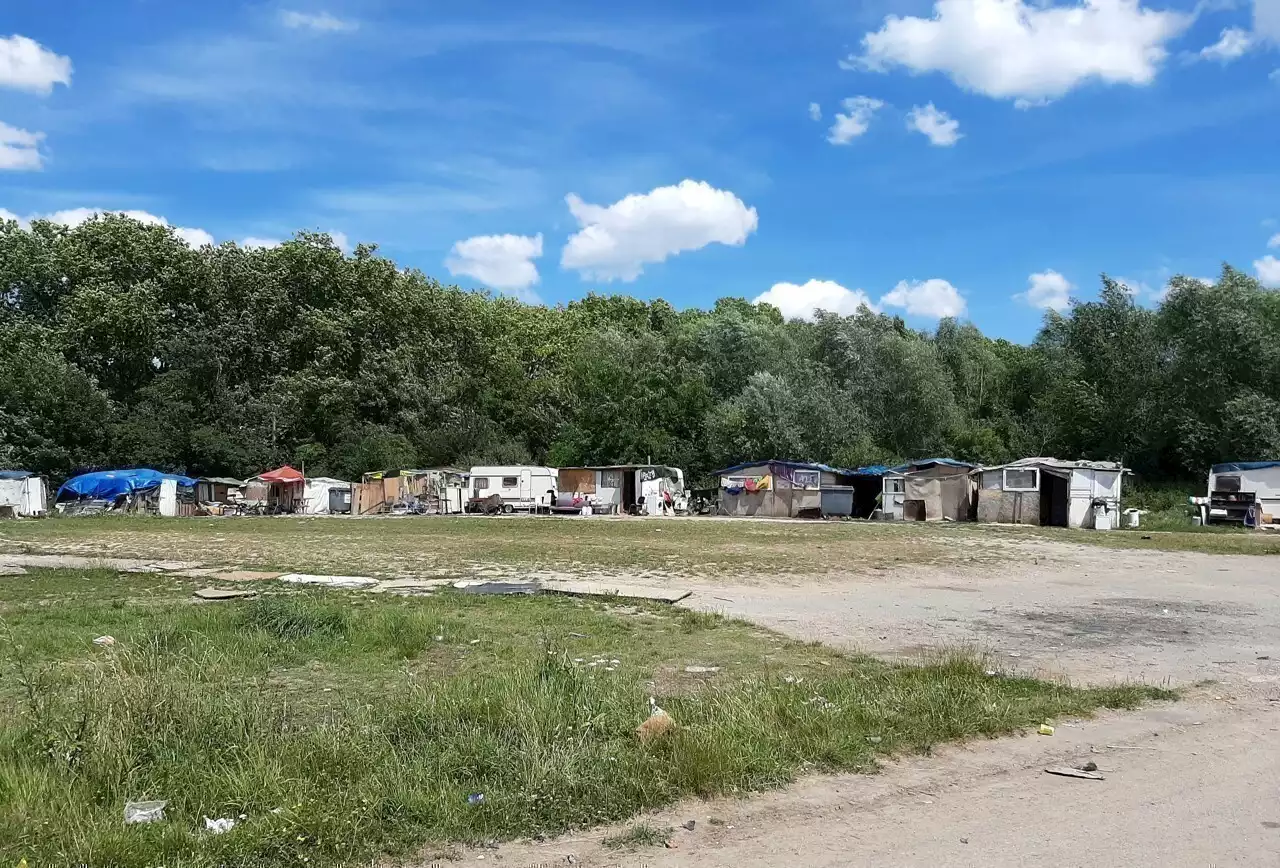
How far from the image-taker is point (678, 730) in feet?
20.7

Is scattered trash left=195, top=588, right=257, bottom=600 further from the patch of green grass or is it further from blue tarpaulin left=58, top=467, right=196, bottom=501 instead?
blue tarpaulin left=58, top=467, right=196, bottom=501

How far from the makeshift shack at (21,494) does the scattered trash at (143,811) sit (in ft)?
164

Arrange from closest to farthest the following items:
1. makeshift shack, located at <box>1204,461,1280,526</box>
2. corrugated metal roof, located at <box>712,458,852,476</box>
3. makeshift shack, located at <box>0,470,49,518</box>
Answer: makeshift shack, located at <box>1204,461,1280,526</box> → makeshift shack, located at <box>0,470,49,518</box> → corrugated metal roof, located at <box>712,458,852,476</box>

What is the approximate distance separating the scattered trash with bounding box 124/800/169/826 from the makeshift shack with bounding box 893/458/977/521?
40598 millimetres

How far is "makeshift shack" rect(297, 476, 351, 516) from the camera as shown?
182 feet

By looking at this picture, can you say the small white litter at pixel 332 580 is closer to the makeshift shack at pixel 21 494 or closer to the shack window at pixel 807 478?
the shack window at pixel 807 478

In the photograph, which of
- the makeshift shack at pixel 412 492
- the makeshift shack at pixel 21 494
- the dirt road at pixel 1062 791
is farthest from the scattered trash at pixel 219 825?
the makeshift shack at pixel 21 494

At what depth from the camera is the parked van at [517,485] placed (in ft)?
178

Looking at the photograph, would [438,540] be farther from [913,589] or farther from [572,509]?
[572,509]

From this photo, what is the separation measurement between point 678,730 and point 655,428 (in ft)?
178

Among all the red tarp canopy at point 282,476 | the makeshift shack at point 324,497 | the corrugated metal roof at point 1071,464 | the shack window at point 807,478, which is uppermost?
the corrugated metal roof at point 1071,464

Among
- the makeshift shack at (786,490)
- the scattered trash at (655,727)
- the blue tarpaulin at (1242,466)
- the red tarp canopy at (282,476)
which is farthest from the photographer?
the red tarp canopy at (282,476)

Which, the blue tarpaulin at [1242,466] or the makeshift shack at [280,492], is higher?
the blue tarpaulin at [1242,466]

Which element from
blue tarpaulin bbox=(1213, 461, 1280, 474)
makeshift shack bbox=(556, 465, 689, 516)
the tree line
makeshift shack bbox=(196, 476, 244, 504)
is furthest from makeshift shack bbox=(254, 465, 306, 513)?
blue tarpaulin bbox=(1213, 461, 1280, 474)
